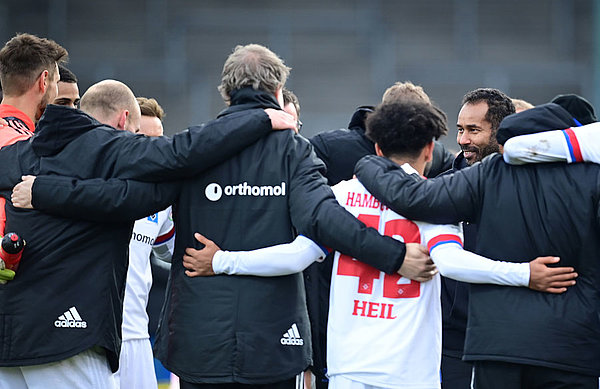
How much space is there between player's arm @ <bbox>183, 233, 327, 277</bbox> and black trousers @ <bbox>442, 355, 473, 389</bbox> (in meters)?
1.21

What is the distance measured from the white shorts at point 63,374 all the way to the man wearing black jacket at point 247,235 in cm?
29

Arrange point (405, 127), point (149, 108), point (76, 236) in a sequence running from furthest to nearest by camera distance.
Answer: point (149, 108), point (76, 236), point (405, 127)

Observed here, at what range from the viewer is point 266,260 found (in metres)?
3.66

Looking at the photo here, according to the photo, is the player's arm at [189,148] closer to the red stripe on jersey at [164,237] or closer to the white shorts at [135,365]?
the red stripe on jersey at [164,237]

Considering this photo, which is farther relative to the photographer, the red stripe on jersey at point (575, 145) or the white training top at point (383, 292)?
the white training top at point (383, 292)

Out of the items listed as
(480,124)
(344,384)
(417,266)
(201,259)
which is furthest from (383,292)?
(480,124)

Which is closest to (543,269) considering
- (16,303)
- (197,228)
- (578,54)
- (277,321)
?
(277,321)

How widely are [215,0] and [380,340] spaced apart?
13.4 m

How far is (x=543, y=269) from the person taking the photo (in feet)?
11.0

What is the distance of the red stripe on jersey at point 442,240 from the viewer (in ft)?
11.7

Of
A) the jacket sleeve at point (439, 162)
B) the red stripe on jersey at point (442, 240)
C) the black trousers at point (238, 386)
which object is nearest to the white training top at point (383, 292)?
the red stripe on jersey at point (442, 240)

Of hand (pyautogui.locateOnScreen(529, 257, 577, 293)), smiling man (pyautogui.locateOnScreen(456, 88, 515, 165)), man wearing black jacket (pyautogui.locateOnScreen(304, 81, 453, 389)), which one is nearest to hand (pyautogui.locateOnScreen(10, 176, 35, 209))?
man wearing black jacket (pyautogui.locateOnScreen(304, 81, 453, 389))

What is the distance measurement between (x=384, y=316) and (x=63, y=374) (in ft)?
4.52

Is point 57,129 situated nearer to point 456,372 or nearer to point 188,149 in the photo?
point 188,149
